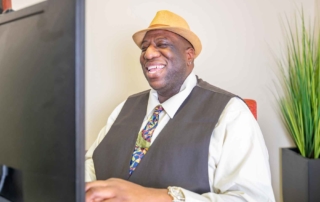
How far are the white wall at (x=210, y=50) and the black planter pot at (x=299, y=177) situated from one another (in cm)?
10

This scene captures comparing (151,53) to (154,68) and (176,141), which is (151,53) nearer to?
(154,68)

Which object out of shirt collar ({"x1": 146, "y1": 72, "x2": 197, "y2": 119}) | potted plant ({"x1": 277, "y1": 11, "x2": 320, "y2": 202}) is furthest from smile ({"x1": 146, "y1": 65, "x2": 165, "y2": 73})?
potted plant ({"x1": 277, "y1": 11, "x2": 320, "y2": 202})

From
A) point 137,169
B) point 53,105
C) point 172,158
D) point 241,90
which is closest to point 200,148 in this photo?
point 172,158

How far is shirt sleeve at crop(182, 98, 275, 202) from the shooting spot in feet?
3.09

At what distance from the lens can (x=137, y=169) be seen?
114 centimetres

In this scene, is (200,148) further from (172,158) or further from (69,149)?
(69,149)

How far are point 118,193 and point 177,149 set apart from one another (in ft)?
1.36

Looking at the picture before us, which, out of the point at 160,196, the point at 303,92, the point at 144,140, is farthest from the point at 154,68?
the point at 303,92

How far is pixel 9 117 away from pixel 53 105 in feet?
0.50

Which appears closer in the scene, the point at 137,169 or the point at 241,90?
the point at 137,169

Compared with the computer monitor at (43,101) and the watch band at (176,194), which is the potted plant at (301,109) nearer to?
the watch band at (176,194)

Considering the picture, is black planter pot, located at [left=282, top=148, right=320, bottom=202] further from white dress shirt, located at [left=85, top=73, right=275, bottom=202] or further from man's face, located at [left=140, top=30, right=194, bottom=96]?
man's face, located at [left=140, top=30, right=194, bottom=96]

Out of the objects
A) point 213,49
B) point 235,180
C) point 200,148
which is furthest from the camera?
point 213,49

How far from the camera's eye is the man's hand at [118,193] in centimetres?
68
